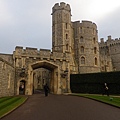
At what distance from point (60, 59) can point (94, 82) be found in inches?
219

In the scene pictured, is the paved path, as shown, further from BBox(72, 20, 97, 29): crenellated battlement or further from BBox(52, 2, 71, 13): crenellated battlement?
BBox(72, 20, 97, 29): crenellated battlement

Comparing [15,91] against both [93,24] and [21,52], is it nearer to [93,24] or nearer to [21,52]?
[21,52]

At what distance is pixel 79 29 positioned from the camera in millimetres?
39031

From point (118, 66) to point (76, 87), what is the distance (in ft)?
108

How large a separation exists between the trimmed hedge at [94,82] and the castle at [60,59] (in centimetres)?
117

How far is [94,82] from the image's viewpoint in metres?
22.7

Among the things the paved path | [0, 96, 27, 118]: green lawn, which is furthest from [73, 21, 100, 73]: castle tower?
the paved path

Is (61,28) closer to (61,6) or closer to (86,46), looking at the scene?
(61,6)

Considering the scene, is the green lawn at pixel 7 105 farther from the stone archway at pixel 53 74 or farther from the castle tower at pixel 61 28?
the castle tower at pixel 61 28

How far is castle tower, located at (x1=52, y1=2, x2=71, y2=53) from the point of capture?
3416 cm

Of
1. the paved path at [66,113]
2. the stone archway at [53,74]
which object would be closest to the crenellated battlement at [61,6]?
the stone archway at [53,74]

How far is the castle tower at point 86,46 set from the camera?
37.7 metres

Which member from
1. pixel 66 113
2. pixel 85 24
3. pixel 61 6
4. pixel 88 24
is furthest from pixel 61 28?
pixel 66 113

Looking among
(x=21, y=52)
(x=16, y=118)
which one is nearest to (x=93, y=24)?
(x=21, y=52)
